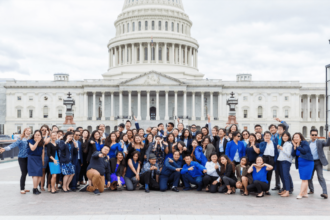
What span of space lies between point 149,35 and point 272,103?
1313 inches

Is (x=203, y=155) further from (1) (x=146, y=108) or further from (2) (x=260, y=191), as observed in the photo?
(1) (x=146, y=108)

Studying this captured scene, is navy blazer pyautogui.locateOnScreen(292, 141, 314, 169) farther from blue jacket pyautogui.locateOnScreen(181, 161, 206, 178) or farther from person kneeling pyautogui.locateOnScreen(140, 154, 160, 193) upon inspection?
person kneeling pyautogui.locateOnScreen(140, 154, 160, 193)

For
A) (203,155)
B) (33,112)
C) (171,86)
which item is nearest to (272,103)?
(171,86)

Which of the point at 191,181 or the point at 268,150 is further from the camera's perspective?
the point at 191,181

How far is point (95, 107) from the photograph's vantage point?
76250 millimetres

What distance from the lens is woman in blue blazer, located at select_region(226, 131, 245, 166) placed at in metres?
15.0

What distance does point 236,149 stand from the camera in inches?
592

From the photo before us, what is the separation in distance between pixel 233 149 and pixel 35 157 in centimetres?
824

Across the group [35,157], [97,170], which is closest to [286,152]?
[97,170]

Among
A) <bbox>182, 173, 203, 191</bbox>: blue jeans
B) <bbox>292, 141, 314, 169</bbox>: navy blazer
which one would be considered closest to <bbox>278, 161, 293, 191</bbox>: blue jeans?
<bbox>292, 141, 314, 169</bbox>: navy blazer

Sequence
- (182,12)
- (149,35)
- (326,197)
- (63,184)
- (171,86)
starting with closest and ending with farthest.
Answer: (326,197), (63,184), (171,86), (149,35), (182,12)

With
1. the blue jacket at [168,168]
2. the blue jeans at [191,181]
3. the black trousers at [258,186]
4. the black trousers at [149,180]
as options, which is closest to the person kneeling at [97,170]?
the black trousers at [149,180]

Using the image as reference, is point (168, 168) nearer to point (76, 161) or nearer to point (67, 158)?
point (76, 161)

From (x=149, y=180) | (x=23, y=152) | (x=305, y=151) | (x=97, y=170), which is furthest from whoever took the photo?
(x=149, y=180)
